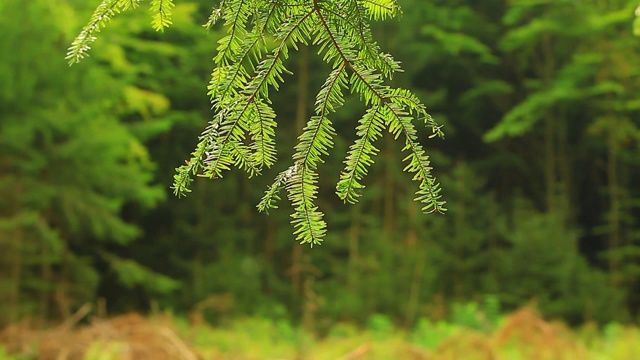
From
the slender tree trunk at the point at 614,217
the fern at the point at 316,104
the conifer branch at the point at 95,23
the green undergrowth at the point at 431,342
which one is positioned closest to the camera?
the fern at the point at 316,104

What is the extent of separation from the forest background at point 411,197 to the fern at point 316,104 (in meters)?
8.31

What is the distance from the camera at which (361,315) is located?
11.9 m

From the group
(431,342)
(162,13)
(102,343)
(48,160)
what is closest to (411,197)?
(431,342)

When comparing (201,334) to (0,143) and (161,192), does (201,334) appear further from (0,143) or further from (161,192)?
(0,143)

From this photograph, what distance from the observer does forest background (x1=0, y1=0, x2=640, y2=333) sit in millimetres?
10523

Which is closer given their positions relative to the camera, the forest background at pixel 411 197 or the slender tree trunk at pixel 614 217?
the forest background at pixel 411 197

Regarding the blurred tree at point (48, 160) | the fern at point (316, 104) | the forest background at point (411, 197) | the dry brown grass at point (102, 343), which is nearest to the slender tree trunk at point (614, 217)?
the forest background at point (411, 197)

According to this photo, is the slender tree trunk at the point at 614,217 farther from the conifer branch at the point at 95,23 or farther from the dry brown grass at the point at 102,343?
the conifer branch at the point at 95,23

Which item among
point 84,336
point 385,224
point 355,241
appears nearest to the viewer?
point 84,336

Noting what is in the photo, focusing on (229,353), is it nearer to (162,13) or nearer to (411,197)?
(162,13)

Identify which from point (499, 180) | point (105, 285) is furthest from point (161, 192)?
point (499, 180)

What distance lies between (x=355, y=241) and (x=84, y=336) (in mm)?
8348

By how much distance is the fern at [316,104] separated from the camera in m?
0.99

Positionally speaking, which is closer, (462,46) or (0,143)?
(0,143)
